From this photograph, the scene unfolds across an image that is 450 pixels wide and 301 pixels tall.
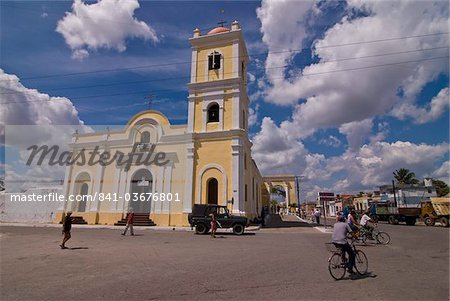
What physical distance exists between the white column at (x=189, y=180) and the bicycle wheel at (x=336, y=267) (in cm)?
1721

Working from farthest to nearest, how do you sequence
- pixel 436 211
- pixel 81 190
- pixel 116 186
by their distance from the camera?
pixel 436 211
pixel 81 190
pixel 116 186

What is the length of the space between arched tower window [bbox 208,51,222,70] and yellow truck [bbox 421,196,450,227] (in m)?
25.2

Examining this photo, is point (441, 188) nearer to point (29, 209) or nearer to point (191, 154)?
point (191, 154)

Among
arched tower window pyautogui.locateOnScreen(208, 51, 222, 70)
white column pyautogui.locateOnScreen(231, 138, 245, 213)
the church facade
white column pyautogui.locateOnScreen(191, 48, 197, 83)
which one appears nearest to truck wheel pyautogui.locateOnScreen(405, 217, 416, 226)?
the church facade

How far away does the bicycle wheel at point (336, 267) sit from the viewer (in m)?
7.11

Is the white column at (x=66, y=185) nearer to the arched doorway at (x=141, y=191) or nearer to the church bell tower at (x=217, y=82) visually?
the arched doorway at (x=141, y=191)

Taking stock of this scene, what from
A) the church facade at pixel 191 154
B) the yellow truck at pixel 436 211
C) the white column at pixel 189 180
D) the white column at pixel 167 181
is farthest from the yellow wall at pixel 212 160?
the yellow truck at pixel 436 211

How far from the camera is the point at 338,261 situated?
285 inches

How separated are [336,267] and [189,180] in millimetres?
18026

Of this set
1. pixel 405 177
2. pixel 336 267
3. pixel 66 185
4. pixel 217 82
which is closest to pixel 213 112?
pixel 217 82

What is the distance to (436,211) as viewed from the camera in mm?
28594

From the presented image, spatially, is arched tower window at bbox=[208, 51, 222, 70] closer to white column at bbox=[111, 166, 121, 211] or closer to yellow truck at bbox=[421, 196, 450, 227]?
white column at bbox=[111, 166, 121, 211]

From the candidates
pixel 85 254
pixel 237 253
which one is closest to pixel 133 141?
pixel 85 254

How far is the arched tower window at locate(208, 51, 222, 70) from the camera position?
26.4m
